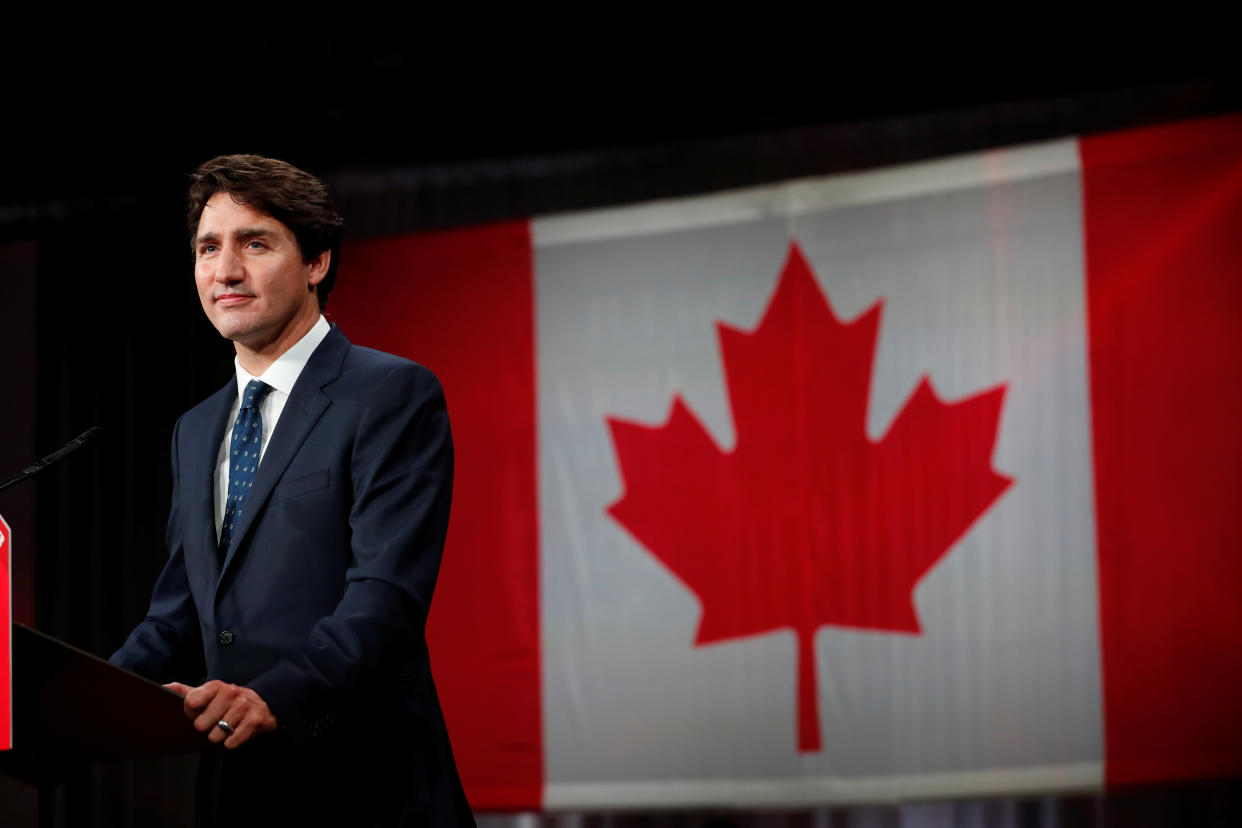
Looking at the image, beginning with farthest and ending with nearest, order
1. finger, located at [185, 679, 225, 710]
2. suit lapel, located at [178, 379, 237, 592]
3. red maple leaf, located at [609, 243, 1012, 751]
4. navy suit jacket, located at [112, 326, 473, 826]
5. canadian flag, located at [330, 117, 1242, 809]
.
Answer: red maple leaf, located at [609, 243, 1012, 751] → canadian flag, located at [330, 117, 1242, 809] → suit lapel, located at [178, 379, 237, 592] → navy suit jacket, located at [112, 326, 473, 826] → finger, located at [185, 679, 225, 710]

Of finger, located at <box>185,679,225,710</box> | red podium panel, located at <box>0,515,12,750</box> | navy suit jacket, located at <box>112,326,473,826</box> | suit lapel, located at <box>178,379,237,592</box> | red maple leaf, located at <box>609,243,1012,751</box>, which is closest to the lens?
red podium panel, located at <box>0,515,12,750</box>

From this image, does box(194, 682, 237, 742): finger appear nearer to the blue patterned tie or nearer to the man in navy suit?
the man in navy suit

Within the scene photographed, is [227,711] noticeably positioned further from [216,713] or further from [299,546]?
[299,546]

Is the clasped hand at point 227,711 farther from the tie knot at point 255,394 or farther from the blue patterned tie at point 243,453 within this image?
the tie knot at point 255,394

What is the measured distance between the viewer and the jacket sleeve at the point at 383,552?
1.24m

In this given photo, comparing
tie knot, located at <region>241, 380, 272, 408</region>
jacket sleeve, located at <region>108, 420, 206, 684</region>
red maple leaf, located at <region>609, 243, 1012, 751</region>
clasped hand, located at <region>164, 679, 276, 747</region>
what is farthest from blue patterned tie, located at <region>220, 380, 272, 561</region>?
red maple leaf, located at <region>609, 243, 1012, 751</region>

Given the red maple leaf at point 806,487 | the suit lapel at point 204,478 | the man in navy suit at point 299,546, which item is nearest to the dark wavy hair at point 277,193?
the man in navy suit at point 299,546

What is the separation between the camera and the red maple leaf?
159 inches

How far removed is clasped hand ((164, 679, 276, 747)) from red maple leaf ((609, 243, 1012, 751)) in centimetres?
306

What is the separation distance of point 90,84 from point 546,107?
1.51 m

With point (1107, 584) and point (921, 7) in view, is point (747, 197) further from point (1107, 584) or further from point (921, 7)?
point (1107, 584)

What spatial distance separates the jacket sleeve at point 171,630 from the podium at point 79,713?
0.23 meters

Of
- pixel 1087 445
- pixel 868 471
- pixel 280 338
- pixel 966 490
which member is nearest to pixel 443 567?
pixel 868 471

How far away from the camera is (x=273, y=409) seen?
1461mm
